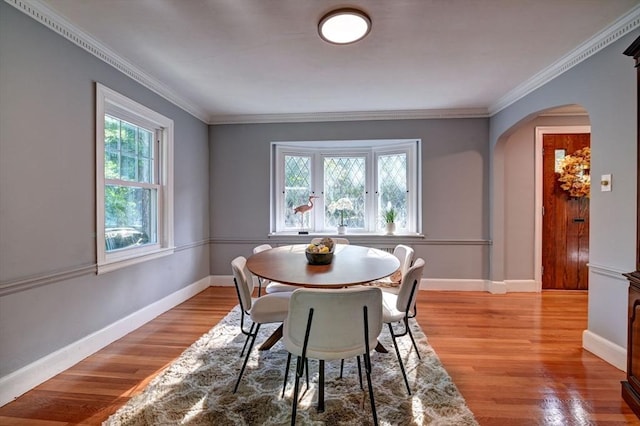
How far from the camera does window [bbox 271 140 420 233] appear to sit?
450 centimetres

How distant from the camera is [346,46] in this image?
2406mm

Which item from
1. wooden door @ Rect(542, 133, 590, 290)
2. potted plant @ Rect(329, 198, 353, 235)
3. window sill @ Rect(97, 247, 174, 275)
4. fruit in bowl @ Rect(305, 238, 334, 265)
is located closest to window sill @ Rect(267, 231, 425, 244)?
potted plant @ Rect(329, 198, 353, 235)

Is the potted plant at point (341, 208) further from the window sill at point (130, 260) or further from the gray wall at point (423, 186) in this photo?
the window sill at point (130, 260)

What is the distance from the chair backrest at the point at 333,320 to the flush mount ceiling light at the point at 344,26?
69.1 inches

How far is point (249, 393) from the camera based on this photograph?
6.16 feet

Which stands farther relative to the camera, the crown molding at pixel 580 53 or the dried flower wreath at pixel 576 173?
the dried flower wreath at pixel 576 173

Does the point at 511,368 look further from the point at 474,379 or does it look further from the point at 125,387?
the point at 125,387

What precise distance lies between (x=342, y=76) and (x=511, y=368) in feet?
9.39

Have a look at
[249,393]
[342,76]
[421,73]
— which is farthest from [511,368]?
[342,76]

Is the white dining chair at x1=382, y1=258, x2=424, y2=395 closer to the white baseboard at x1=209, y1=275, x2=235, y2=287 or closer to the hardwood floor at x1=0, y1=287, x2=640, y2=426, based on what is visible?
the hardwood floor at x1=0, y1=287, x2=640, y2=426

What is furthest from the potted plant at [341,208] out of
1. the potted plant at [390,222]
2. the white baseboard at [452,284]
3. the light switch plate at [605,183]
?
the light switch plate at [605,183]

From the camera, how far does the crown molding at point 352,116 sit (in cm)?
403

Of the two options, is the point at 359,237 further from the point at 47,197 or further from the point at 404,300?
the point at 47,197

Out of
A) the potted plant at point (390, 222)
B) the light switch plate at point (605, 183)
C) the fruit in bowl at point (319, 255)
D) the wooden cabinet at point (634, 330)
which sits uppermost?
the light switch plate at point (605, 183)
